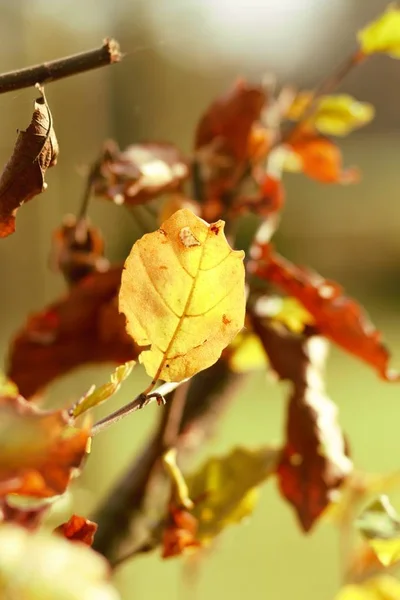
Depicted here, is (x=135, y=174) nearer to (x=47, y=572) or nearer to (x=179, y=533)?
(x=179, y=533)

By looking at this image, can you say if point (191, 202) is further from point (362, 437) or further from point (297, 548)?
point (362, 437)

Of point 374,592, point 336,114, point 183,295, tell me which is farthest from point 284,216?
point 183,295

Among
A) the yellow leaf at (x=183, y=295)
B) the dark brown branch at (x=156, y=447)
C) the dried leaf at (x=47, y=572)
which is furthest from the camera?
the dark brown branch at (x=156, y=447)

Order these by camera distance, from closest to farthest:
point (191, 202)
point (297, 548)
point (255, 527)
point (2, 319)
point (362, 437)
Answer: point (191, 202) → point (297, 548) → point (255, 527) → point (362, 437) → point (2, 319)

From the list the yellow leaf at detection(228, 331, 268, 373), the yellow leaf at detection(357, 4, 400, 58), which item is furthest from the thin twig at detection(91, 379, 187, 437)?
the yellow leaf at detection(357, 4, 400, 58)

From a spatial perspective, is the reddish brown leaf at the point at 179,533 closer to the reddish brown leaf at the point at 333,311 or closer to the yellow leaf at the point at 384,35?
the reddish brown leaf at the point at 333,311

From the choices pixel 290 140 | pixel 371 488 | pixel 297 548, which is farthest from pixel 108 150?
pixel 297 548

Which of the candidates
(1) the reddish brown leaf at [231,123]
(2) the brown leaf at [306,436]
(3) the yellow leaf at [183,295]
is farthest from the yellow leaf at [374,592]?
(1) the reddish brown leaf at [231,123]
